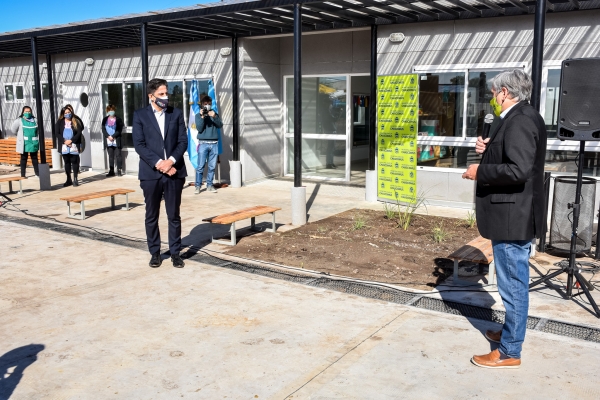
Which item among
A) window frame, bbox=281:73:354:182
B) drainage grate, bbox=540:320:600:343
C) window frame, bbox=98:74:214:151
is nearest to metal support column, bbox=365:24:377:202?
window frame, bbox=281:73:354:182

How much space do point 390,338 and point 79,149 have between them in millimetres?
9606

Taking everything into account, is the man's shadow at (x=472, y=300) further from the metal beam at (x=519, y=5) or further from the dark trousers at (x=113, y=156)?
the dark trousers at (x=113, y=156)

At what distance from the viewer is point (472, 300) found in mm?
5270

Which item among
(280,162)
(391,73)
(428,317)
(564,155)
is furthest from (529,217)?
(280,162)

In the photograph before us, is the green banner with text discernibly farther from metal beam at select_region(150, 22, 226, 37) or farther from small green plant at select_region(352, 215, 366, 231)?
metal beam at select_region(150, 22, 226, 37)

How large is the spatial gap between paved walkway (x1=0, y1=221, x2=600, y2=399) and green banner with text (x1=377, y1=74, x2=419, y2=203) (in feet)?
15.9

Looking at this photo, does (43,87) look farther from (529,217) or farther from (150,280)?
(529,217)

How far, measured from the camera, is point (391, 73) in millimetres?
10180

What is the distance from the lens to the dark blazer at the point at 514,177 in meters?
3.53

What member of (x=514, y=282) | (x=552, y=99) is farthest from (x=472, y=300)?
(x=552, y=99)

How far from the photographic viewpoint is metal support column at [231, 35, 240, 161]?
12008 millimetres

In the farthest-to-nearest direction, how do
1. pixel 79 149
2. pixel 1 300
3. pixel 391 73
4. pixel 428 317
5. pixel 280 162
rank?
pixel 280 162 < pixel 79 149 < pixel 391 73 < pixel 1 300 < pixel 428 317

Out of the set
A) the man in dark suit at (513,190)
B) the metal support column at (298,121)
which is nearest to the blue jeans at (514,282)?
the man in dark suit at (513,190)

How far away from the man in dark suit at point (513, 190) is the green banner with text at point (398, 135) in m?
6.24
